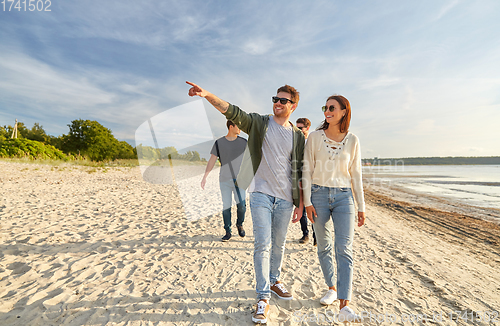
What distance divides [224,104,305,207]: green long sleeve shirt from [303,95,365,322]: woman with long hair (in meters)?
0.12

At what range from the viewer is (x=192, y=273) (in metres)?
3.79

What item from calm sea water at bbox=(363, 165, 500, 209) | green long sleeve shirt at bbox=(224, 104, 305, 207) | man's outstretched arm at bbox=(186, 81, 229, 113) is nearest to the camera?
man's outstretched arm at bbox=(186, 81, 229, 113)

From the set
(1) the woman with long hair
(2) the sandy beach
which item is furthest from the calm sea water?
(1) the woman with long hair

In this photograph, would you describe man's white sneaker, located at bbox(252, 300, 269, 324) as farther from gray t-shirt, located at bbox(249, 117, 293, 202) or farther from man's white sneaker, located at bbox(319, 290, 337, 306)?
gray t-shirt, located at bbox(249, 117, 293, 202)

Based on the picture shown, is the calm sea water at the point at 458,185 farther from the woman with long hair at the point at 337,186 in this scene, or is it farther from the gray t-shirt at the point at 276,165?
the gray t-shirt at the point at 276,165

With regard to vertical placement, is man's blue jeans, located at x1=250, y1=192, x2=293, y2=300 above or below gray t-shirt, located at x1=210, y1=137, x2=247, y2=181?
below

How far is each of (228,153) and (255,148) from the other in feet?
7.40

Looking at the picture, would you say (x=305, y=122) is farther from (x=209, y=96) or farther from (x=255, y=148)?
(x=209, y=96)

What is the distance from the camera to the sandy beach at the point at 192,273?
276 centimetres

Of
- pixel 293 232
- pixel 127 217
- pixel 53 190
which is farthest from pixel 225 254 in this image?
pixel 53 190

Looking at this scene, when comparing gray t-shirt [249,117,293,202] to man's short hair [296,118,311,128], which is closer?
gray t-shirt [249,117,293,202]

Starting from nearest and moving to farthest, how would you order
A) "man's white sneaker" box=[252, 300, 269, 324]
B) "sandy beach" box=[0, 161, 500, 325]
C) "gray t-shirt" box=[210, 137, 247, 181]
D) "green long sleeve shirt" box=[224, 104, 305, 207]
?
1. "man's white sneaker" box=[252, 300, 269, 324]
2. "green long sleeve shirt" box=[224, 104, 305, 207]
3. "sandy beach" box=[0, 161, 500, 325]
4. "gray t-shirt" box=[210, 137, 247, 181]

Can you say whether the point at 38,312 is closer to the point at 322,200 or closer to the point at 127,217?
the point at 322,200

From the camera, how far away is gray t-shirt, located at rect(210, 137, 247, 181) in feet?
15.9
